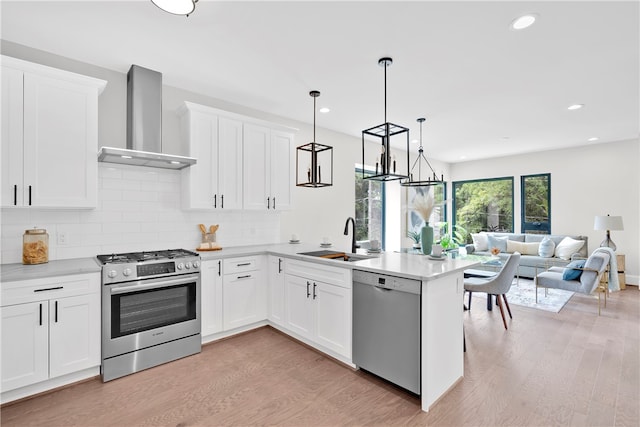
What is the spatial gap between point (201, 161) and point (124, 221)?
0.97 metres

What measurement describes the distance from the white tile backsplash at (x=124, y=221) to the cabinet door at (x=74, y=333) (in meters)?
0.71

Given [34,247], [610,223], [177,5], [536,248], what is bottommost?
[536,248]

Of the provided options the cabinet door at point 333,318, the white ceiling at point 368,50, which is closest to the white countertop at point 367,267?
the cabinet door at point 333,318

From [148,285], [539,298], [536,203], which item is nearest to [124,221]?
[148,285]

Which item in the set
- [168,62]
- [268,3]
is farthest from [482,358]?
[168,62]

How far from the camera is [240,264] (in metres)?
3.37

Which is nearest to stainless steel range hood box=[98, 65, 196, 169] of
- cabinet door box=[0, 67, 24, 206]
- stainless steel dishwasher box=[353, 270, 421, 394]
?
cabinet door box=[0, 67, 24, 206]

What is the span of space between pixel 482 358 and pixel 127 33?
4126 mm

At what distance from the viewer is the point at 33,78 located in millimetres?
2457

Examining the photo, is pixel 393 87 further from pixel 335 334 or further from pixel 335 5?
pixel 335 334

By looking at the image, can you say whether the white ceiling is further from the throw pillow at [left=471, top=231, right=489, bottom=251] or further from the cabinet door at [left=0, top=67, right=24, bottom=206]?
the throw pillow at [left=471, top=231, right=489, bottom=251]

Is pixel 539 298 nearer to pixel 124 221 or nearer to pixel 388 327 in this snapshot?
pixel 388 327

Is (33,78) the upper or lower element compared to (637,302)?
upper

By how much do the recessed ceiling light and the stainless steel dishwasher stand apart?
78.8 inches
